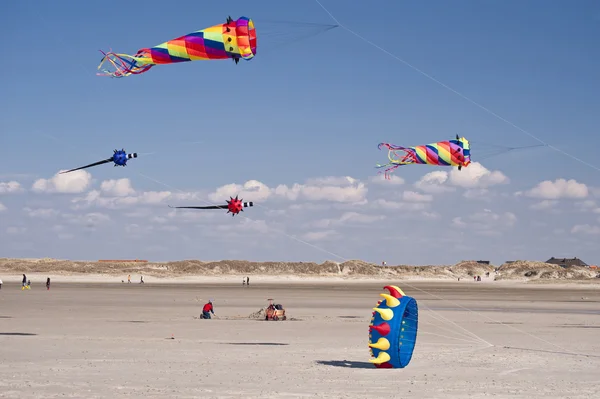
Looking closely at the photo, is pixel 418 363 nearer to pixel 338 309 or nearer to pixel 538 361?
pixel 538 361

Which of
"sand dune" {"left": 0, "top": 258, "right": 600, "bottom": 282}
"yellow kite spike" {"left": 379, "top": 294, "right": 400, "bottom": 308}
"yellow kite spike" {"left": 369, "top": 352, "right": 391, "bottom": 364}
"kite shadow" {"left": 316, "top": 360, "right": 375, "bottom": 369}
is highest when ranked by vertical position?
"sand dune" {"left": 0, "top": 258, "right": 600, "bottom": 282}

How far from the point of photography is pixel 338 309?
1831 inches

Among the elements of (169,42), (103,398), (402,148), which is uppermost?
(169,42)

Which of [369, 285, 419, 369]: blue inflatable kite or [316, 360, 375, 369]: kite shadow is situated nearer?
[369, 285, 419, 369]: blue inflatable kite

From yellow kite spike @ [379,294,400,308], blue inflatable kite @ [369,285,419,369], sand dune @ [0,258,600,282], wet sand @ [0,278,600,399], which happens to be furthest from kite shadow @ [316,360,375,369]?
sand dune @ [0,258,600,282]

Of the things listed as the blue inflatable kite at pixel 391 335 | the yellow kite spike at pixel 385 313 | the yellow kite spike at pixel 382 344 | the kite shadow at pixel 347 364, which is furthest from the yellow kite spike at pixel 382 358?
the yellow kite spike at pixel 385 313

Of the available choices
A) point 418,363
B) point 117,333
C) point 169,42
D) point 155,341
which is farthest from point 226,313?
point 418,363

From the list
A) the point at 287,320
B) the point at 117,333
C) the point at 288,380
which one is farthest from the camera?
the point at 287,320

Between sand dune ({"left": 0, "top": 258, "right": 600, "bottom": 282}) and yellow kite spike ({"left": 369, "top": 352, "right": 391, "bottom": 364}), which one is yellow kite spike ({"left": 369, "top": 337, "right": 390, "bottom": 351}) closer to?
yellow kite spike ({"left": 369, "top": 352, "right": 391, "bottom": 364})

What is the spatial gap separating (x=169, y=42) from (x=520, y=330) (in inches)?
718

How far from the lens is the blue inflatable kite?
65.3ft

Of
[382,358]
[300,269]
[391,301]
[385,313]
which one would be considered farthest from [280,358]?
[300,269]

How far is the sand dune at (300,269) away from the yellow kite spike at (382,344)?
103 m

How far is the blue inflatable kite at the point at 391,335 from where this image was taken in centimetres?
1989
